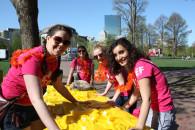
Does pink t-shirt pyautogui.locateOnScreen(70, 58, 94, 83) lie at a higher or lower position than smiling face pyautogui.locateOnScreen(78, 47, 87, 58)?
lower

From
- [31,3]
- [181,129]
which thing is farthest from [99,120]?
[31,3]

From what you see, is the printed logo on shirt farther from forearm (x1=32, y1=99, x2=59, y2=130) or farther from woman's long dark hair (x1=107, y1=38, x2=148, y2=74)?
forearm (x1=32, y1=99, x2=59, y2=130)

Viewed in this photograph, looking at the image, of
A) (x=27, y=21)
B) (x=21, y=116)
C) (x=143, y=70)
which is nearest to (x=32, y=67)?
(x=21, y=116)

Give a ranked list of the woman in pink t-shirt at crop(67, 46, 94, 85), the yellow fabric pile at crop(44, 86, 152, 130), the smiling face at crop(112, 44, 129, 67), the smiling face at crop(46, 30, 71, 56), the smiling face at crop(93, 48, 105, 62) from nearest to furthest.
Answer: the smiling face at crop(46, 30, 71, 56) < the yellow fabric pile at crop(44, 86, 152, 130) < the smiling face at crop(112, 44, 129, 67) < the smiling face at crop(93, 48, 105, 62) < the woman in pink t-shirt at crop(67, 46, 94, 85)

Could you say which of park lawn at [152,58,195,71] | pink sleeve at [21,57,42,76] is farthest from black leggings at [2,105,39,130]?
park lawn at [152,58,195,71]

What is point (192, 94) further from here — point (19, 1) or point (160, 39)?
A: point (160, 39)

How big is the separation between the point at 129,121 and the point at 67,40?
1010 mm

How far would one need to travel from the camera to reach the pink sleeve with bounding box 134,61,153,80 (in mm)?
3197

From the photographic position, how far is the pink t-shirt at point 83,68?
8.23 m

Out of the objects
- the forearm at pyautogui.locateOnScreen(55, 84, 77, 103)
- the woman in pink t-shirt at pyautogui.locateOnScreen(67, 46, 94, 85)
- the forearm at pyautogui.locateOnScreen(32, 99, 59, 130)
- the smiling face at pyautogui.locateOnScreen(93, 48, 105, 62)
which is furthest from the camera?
Result: the woman in pink t-shirt at pyautogui.locateOnScreen(67, 46, 94, 85)

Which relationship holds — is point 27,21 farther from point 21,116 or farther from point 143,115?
point 143,115

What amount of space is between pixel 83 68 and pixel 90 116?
4624 mm

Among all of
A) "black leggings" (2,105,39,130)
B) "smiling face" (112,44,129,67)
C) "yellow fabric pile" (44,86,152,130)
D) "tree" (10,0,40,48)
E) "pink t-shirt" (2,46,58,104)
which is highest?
"tree" (10,0,40,48)

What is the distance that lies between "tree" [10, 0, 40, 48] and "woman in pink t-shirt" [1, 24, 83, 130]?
231 inches
